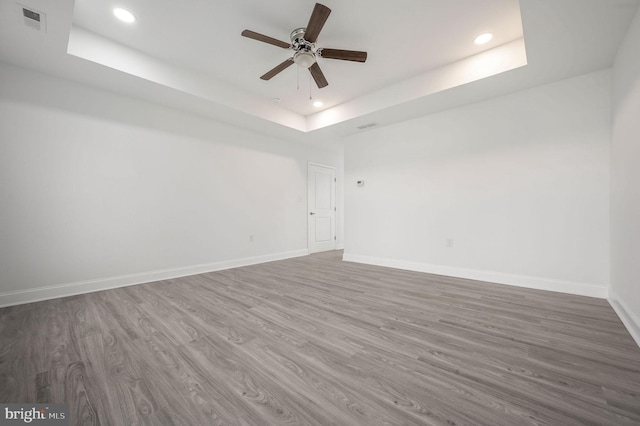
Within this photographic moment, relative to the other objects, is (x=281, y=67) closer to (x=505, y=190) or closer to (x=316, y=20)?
(x=316, y=20)

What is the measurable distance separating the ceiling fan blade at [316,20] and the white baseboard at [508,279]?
3720 millimetres

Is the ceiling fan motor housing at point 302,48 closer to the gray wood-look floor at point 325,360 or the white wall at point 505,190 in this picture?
the white wall at point 505,190

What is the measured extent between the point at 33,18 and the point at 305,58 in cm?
245

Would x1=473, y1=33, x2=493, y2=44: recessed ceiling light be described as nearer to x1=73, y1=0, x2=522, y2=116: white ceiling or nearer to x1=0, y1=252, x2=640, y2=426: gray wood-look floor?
x1=73, y1=0, x2=522, y2=116: white ceiling

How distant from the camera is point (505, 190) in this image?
3.45 metres

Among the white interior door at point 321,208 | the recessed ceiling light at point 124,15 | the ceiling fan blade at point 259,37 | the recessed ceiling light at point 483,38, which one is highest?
the recessed ceiling light at point 124,15

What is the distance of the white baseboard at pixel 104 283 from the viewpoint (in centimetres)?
271

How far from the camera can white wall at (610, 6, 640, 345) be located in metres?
1.99

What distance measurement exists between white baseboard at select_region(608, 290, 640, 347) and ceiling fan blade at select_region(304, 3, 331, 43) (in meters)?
3.53

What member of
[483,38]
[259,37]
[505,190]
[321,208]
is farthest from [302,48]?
[321,208]

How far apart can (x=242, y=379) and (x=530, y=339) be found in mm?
2154

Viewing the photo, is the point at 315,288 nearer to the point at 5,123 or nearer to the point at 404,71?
the point at 404,71

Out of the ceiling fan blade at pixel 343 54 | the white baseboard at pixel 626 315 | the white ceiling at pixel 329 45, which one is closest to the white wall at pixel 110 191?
the white ceiling at pixel 329 45

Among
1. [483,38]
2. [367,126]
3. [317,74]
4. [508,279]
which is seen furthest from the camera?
[367,126]
